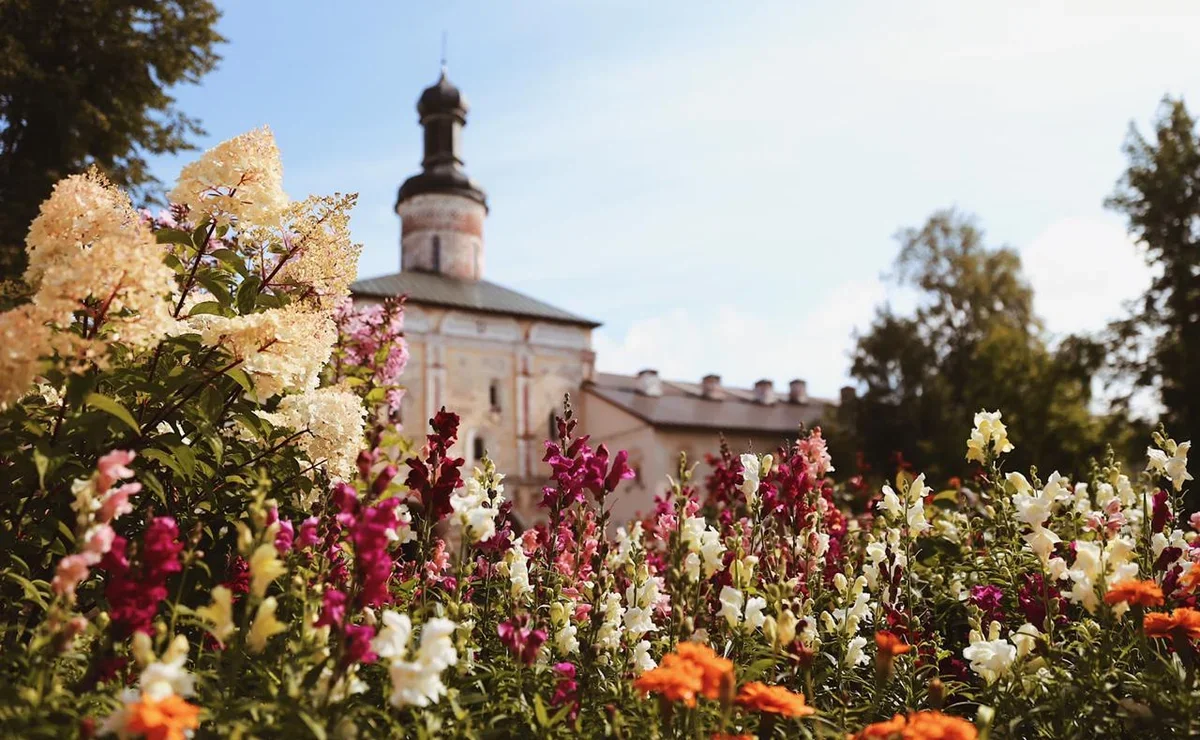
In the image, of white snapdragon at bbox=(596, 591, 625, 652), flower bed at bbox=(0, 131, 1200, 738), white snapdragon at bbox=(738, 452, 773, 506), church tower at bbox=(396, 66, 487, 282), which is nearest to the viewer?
flower bed at bbox=(0, 131, 1200, 738)

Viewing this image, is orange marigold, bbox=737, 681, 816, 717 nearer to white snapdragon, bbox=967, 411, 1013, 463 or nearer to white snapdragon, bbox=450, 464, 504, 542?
white snapdragon, bbox=450, 464, 504, 542

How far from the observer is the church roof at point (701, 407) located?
A: 32.8m

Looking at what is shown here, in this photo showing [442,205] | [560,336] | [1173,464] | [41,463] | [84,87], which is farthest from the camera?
[442,205]

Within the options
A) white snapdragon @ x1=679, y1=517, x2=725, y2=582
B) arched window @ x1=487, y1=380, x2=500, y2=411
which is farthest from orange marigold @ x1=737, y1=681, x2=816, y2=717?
arched window @ x1=487, y1=380, x2=500, y2=411

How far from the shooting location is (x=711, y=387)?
3684cm

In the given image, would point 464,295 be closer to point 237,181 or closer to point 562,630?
point 237,181

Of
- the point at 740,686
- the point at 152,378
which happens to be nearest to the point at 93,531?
the point at 152,378

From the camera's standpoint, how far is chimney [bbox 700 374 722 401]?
3631 cm

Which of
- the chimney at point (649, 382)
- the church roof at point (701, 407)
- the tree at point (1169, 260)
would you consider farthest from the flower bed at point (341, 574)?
the chimney at point (649, 382)

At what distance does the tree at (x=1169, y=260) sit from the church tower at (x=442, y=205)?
66.5 feet

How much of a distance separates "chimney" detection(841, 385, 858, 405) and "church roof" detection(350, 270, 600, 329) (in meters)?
8.61

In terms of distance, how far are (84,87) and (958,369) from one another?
24.6 m

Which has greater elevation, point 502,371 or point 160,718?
point 502,371

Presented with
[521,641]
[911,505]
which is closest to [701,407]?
[911,505]
